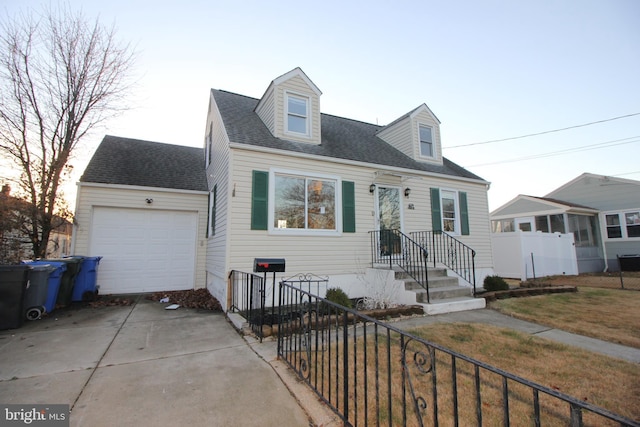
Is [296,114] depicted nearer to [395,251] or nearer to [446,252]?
[395,251]

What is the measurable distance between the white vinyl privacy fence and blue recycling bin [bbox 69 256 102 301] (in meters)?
14.5

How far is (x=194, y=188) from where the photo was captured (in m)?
9.34

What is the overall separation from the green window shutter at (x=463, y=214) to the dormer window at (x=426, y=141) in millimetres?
1919

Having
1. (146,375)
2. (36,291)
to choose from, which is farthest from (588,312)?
(36,291)

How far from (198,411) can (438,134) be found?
36.4 ft

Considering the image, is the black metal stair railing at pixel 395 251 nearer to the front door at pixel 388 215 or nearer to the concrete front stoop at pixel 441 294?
the front door at pixel 388 215

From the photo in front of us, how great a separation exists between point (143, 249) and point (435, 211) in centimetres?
928

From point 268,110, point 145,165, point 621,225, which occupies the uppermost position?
point 268,110

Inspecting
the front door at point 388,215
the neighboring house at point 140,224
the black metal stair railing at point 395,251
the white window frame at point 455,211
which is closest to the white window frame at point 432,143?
the white window frame at point 455,211

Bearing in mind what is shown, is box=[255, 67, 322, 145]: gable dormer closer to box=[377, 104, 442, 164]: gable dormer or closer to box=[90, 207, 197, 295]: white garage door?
box=[377, 104, 442, 164]: gable dormer

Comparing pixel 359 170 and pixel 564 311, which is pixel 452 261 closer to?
pixel 564 311

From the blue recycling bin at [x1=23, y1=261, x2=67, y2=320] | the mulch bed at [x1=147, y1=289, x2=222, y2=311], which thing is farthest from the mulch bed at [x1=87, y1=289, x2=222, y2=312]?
the blue recycling bin at [x1=23, y1=261, x2=67, y2=320]

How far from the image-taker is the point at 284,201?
718 cm

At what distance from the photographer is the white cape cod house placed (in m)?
6.86
